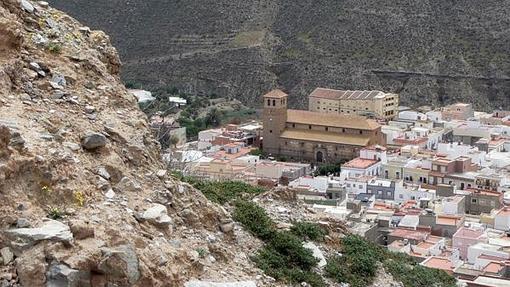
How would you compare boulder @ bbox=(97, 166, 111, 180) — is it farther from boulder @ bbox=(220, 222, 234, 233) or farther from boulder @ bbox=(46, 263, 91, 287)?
boulder @ bbox=(220, 222, 234, 233)

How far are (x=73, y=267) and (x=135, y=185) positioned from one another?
1.31m

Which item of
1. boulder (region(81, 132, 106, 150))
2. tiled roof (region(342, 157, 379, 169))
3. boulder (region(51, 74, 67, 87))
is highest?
boulder (region(51, 74, 67, 87))

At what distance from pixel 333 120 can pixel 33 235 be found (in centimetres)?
3998

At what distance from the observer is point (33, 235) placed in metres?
5.59

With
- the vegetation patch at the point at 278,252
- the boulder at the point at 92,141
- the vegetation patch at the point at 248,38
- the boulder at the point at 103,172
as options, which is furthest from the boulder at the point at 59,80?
the vegetation patch at the point at 248,38

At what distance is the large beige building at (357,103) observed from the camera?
5069 centimetres

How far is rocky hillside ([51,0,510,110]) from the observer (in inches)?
2403

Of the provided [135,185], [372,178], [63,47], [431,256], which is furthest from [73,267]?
[372,178]

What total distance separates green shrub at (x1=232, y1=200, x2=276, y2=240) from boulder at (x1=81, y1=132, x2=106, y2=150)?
2.23 meters

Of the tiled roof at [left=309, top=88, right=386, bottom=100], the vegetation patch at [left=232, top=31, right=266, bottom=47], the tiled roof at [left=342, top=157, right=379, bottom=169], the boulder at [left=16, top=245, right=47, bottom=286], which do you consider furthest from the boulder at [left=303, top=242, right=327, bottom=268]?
the vegetation patch at [left=232, top=31, right=266, bottom=47]

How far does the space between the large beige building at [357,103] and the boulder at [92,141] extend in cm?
4400

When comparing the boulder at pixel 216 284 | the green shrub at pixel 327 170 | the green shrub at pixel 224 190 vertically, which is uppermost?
the green shrub at pixel 224 190

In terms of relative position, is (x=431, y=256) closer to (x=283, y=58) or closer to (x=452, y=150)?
(x=452, y=150)

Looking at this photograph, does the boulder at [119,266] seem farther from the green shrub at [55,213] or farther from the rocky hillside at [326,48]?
the rocky hillside at [326,48]
